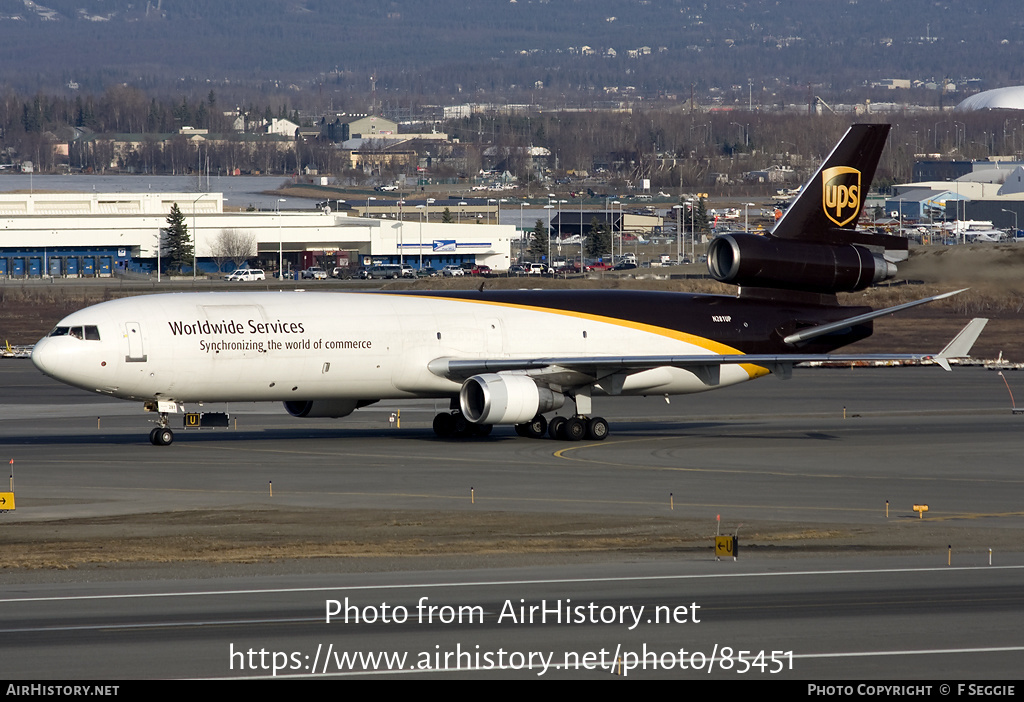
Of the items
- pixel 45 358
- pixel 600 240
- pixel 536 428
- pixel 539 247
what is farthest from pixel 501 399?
pixel 539 247

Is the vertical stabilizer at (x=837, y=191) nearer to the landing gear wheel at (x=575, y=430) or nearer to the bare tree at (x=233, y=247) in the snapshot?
the landing gear wheel at (x=575, y=430)

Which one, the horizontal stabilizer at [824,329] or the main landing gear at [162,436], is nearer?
the main landing gear at [162,436]

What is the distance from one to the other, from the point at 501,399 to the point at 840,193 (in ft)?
52.8

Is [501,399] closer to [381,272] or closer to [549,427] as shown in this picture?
[549,427]

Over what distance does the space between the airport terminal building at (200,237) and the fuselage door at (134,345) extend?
10072 centimetres

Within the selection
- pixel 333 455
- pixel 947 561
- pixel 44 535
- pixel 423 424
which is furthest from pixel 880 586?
pixel 423 424

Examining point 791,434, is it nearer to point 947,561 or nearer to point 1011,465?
point 1011,465

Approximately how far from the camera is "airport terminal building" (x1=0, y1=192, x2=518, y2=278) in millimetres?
143375

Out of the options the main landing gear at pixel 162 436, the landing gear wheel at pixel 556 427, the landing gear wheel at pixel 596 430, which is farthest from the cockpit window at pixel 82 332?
the landing gear wheel at pixel 596 430

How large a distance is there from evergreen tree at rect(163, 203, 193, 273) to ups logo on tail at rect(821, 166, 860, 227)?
103393 mm

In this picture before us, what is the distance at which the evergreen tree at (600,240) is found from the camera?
16988 cm

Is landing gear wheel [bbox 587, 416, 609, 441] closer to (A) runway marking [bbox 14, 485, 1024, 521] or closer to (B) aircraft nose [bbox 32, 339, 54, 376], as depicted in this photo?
(A) runway marking [bbox 14, 485, 1024, 521]

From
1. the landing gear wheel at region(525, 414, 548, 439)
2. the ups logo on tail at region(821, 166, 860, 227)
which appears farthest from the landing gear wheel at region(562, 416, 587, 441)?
the ups logo on tail at region(821, 166, 860, 227)

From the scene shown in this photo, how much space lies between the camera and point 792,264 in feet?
163
